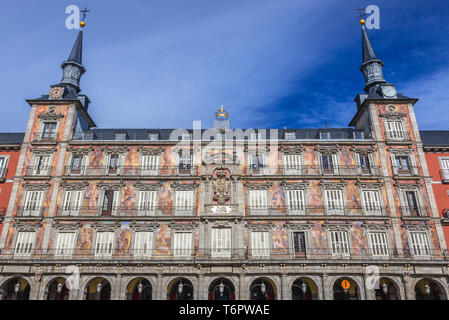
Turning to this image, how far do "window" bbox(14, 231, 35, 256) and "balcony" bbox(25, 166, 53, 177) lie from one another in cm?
564

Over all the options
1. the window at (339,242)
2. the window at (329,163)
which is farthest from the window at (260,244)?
the window at (329,163)

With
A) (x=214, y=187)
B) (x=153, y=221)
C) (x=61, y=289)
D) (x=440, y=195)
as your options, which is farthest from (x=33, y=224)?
(x=440, y=195)

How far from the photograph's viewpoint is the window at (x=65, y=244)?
30938mm

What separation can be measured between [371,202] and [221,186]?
46.6ft

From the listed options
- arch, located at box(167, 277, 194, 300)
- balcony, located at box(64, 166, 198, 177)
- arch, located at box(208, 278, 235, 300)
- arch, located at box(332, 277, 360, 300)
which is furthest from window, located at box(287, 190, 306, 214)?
arch, located at box(167, 277, 194, 300)

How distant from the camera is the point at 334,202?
32.8 m

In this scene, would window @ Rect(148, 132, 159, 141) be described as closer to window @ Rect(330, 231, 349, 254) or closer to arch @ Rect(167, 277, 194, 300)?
arch @ Rect(167, 277, 194, 300)

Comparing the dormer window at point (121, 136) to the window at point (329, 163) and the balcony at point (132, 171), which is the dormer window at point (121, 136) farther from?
the window at point (329, 163)

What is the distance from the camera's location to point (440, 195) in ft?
109

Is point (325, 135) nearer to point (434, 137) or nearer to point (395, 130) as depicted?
point (395, 130)

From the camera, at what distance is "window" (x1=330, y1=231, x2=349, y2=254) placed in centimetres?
3100

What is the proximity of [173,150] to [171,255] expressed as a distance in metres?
10.4

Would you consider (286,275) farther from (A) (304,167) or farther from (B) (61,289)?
(B) (61,289)

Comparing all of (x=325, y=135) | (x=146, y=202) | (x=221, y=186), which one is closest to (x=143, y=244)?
(x=146, y=202)
